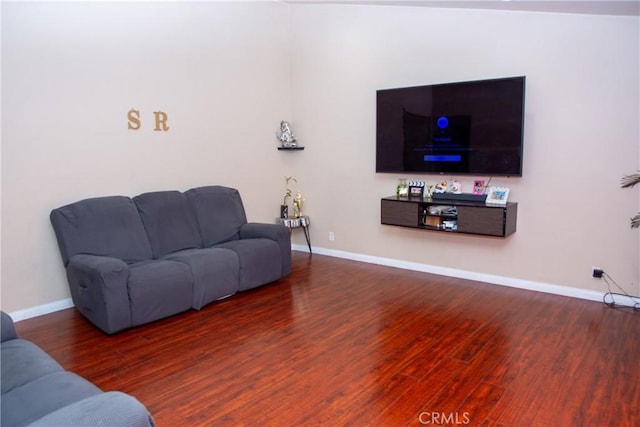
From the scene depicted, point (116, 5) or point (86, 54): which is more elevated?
point (116, 5)

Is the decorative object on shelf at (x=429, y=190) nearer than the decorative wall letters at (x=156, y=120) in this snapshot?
No

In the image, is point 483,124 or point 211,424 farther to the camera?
point 483,124

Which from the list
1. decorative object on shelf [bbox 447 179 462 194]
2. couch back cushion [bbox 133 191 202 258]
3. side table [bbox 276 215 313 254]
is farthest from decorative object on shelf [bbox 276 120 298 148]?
decorative object on shelf [bbox 447 179 462 194]

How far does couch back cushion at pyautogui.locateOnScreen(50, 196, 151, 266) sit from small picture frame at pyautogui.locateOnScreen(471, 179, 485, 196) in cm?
333

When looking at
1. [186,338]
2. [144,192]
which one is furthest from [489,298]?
[144,192]

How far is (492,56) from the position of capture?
4344 millimetres

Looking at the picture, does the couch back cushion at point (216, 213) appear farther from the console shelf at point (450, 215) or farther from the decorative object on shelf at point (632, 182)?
the decorative object on shelf at point (632, 182)

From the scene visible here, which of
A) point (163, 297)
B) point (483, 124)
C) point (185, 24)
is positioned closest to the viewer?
point (163, 297)

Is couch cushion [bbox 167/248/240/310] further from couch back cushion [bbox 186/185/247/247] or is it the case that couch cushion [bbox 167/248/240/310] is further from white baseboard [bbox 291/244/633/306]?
white baseboard [bbox 291/244/633/306]

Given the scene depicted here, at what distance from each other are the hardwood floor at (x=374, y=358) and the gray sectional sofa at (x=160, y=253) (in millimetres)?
187

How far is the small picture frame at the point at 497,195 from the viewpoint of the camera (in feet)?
14.1

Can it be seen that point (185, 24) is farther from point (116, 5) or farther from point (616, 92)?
point (616, 92)

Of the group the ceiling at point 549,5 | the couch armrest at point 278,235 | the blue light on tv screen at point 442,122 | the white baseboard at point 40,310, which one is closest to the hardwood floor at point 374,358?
the white baseboard at point 40,310

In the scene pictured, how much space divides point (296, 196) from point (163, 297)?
2840mm
